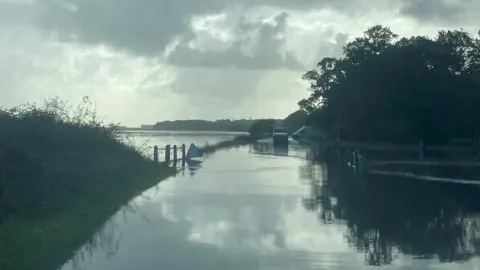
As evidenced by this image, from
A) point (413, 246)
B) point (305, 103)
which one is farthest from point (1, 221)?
point (305, 103)

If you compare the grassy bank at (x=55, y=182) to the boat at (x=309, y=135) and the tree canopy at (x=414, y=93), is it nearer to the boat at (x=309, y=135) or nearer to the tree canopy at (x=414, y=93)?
the tree canopy at (x=414, y=93)

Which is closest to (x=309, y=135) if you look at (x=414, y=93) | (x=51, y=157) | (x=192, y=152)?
(x=414, y=93)

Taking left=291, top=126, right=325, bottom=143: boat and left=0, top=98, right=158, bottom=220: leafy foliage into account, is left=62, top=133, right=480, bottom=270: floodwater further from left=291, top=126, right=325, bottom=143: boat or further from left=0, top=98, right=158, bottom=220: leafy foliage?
left=291, top=126, right=325, bottom=143: boat

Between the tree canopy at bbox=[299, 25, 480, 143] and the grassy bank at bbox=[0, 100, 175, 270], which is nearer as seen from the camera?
the grassy bank at bbox=[0, 100, 175, 270]

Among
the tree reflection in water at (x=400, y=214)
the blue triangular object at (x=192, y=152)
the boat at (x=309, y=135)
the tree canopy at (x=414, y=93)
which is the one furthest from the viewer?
the boat at (x=309, y=135)

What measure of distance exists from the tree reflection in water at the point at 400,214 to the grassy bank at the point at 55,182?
5.78 m

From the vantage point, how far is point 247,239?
1647 cm

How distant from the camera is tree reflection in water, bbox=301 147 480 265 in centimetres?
1536

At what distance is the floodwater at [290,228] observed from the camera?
46.0 ft

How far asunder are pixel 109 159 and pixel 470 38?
64.4 m

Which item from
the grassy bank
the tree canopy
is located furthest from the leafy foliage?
the tree canopy

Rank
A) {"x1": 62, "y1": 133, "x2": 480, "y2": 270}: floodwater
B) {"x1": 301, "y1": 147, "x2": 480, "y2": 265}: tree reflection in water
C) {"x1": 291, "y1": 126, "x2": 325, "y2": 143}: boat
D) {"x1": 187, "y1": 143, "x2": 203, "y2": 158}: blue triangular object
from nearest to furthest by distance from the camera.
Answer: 1. {"x1": 62, "y1": 133, "x2": 480, "y2": 270}: floodwater
2. {"x1": 301, "y1": 147, "x2": 480, "y2": 265}: tree reflection in water
3. {"x1": 187, "y1": 143, "x2": 203, "y2": 158}: blue triangular object
4. {"x1": 291, "y1": 126, "x2": 325, "y2": 143}: boat

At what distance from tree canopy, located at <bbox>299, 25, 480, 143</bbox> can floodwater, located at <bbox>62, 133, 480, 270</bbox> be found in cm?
4150

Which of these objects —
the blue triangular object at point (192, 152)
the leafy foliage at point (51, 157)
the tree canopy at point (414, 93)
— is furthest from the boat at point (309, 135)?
the leafy foliage at point (51, 157)
